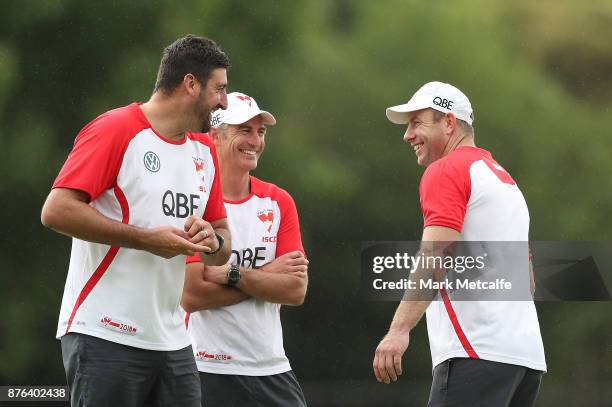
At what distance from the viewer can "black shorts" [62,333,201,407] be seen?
3785 millimetres

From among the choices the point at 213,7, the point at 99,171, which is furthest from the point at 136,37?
the point at 99,171

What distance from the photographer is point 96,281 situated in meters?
3.87

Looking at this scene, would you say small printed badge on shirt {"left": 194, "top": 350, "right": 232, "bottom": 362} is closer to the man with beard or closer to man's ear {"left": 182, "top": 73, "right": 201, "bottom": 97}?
the man with beard

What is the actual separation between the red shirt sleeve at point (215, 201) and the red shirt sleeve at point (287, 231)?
2.32ft

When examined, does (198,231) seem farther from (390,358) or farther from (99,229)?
(390,358)

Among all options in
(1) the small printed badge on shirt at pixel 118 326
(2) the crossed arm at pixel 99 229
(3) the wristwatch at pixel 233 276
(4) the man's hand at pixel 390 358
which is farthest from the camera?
(3) the wristwatch at pixel 233 276

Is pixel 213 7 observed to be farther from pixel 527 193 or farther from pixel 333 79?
pixel 527 193

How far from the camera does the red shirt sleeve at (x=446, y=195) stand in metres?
4.09

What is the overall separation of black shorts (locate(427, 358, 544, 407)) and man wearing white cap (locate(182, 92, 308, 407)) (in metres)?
1.08

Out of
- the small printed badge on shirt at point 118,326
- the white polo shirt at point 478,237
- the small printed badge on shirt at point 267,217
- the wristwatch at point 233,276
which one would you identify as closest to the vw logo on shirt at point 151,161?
the small printed badge on shirt at point 118,326

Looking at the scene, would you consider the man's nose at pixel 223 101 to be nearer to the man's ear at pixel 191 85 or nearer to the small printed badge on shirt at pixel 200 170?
the man's ear at pixel 191 85

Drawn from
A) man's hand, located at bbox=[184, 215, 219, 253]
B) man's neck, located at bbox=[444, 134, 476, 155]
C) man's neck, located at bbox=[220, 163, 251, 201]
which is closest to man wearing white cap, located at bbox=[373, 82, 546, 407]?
man's neck, located at bbox=[444, 134, 476, 155]

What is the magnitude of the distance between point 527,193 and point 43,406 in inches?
338

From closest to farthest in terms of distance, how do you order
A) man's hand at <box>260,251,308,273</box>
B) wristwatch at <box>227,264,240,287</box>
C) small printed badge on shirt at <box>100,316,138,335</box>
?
1. small printed badge on shirt at <box>100,316,138,335</box>
2. wristwatch at <box>227,264,240,287</box>
3. man's hand at <box>260,251,308,273</box>
